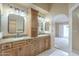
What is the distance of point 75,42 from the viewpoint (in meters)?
1.97

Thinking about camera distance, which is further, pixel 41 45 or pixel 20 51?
pixel 41 45

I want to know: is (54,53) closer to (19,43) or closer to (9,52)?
(19,43)

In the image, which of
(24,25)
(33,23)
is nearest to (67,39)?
(33,23)

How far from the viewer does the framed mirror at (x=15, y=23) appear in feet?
6.21

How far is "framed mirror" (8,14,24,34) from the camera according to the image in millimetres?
1894

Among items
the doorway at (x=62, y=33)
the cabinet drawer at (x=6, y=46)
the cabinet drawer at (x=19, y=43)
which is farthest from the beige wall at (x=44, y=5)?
the cabinet drawer at (x=6, y=46)

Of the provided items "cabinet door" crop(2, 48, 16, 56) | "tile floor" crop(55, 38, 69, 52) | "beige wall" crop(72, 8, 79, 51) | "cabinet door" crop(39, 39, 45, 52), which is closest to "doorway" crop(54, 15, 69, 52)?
"tile floor" crop(55, 38, 69, 52)

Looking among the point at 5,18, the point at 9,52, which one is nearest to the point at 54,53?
the point at 9,52

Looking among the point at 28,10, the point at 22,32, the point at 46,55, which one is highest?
the point at 28,10

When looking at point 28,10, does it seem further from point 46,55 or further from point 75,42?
point 75,42

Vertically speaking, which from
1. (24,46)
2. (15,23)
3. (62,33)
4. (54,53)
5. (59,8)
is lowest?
(54,53)

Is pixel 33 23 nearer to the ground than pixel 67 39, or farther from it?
farther from it

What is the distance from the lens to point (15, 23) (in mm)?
1939

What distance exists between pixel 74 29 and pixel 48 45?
1.62ft
